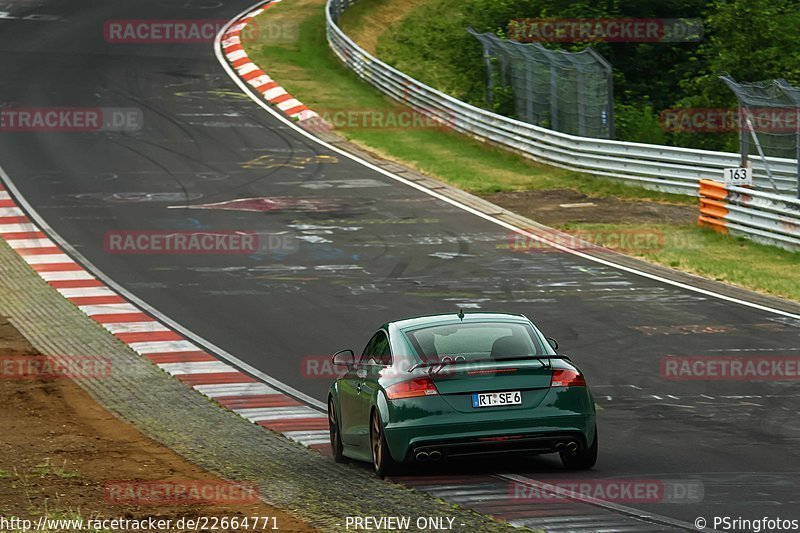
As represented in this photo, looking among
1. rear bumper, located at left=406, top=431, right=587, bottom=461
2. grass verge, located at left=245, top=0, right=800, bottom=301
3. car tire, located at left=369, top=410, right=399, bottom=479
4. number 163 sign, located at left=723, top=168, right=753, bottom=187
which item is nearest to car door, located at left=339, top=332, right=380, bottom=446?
car tire, located at left=369, top=410, right=399, bottom=479

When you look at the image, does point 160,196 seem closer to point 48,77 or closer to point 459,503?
point 48,77

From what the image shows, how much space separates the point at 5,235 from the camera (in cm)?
2589

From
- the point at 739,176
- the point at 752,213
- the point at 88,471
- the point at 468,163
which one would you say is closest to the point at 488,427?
the point at 88,471

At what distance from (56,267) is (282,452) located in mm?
12183

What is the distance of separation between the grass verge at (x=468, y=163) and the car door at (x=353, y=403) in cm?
1026

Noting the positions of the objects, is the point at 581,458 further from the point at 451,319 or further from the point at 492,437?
the point at 451,319

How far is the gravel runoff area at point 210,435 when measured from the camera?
9.18 meters

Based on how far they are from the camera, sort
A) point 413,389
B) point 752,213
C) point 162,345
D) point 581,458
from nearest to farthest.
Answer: point 413,389 < point 581,458 < point 162,345 < point 752,213

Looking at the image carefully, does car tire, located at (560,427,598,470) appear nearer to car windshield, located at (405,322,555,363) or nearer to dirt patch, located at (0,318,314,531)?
car windshield, located at (405,322,555,363)

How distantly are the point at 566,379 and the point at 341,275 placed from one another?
12.2m

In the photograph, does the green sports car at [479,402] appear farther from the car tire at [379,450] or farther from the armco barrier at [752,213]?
the armco barrier at [752,213]

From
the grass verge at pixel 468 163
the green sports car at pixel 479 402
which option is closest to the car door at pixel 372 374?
the green sports car at pixel 479 402

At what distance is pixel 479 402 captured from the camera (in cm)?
1020

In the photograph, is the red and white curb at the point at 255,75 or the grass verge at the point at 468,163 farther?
the red and white curb at the point at 255,75
